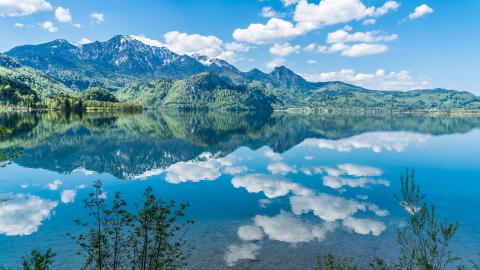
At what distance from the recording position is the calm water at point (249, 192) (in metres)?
36.1

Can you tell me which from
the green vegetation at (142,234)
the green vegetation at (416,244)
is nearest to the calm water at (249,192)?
the green vegetation at (416,244)

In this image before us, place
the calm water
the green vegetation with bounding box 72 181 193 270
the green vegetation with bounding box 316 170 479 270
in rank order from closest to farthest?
the green vegetation with bounding box 72 181 193 270 → the green vegetation with bounding box 316 170 479 270 → the calm water

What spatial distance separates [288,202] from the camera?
54.3 metres

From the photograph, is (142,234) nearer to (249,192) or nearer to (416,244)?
(416,244)

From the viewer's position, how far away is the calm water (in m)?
36.1

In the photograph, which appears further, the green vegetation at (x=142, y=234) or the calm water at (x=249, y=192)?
the calm water at (x=249, y=192)

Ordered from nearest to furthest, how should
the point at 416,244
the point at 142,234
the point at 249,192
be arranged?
the point at 142,234
the point at 416,244
the point at 249,192

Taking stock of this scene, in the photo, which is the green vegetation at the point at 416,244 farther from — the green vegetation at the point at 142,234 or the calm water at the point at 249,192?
the green vegetation at the point at 142,234

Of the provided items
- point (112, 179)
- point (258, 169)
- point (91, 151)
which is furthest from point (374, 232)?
point (91, 151)

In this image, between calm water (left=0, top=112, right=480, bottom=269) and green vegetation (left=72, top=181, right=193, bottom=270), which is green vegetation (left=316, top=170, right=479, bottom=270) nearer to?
calm water (left=0, top=112, right=480, bottom=269)

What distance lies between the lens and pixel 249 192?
2386 inches

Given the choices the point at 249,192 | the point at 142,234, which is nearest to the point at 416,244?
the point at 142,234

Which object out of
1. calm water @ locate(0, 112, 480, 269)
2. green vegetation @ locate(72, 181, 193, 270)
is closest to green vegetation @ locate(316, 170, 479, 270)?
calm water @ locate(0, 112, 480, 269)

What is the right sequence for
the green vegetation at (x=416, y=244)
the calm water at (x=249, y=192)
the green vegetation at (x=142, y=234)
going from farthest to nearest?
the calm water at (x=249, y=192)
the green vegetation at (x=416, y=244)
the green vegetation at (x=142, y=234)
